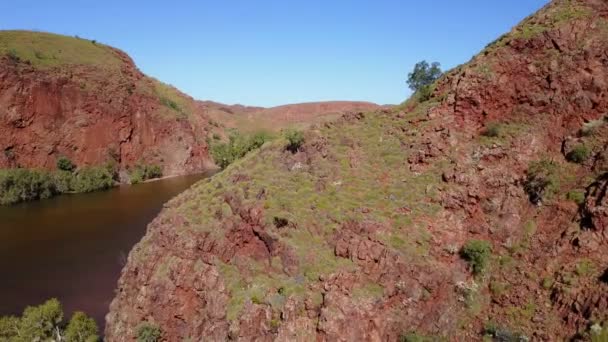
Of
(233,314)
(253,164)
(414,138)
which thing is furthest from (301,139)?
(233,314)

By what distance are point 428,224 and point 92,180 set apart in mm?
59985

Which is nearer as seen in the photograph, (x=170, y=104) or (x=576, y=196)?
(x=576, y=196)

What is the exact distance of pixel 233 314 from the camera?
16.2 m

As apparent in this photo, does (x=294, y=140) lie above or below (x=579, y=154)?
above

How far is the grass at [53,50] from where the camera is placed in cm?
6819

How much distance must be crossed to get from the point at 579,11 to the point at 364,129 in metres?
12.6

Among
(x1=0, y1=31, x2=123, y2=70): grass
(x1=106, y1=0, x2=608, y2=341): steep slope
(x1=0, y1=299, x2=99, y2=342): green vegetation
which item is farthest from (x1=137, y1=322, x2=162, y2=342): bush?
(x1=0, y1=31, x2=123, y2=70): grass

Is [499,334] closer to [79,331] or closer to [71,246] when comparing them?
[79,331]

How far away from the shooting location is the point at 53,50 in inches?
2953

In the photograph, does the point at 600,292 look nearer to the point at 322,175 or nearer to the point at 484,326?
the point at 484,326

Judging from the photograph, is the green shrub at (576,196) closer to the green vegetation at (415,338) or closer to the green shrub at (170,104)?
the green vegetation at (415,338)

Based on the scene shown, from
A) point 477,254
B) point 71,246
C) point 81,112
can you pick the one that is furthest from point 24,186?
point 477,254

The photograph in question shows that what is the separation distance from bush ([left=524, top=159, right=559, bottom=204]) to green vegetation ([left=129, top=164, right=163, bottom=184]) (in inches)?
2551

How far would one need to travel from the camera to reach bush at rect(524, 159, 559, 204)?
17109 mm
